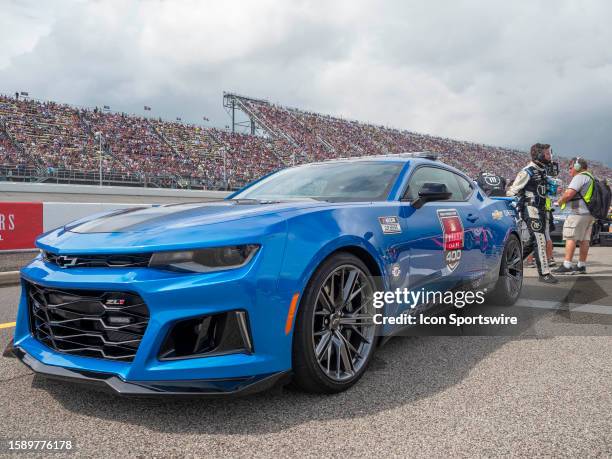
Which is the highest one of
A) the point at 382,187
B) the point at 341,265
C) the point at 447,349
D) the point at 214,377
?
the point at 382,187

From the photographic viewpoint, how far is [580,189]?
6.86 metres

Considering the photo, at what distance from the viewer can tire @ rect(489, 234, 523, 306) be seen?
4.62 m

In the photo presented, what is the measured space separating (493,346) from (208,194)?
85.0ft

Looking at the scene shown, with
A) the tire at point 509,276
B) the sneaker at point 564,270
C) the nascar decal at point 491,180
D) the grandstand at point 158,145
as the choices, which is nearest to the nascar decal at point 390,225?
the tire at point 509,276

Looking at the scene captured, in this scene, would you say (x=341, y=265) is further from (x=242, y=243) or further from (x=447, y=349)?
(x=447, y=349)

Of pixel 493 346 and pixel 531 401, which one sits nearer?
pixel 531 401

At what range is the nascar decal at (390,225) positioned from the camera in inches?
117

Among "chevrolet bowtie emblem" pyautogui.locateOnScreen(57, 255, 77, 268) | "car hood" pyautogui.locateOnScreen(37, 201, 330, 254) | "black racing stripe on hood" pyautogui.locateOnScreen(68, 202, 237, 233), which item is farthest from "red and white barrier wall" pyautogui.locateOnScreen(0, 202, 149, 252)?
"chevrolet bowtie emblem" pyautogui.locateOnScreen(57, 255, 77, 268)

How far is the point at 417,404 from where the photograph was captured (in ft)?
8.05

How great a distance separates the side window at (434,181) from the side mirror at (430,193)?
3.6 inches

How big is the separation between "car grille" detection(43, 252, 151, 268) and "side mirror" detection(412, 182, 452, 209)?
183cm

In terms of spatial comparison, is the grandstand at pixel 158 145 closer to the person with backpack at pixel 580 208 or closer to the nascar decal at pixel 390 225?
the person with backpack at pixel 580 208

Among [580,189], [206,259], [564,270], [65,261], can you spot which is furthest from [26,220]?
[580,189]

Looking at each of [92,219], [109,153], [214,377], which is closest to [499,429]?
[214,377]
